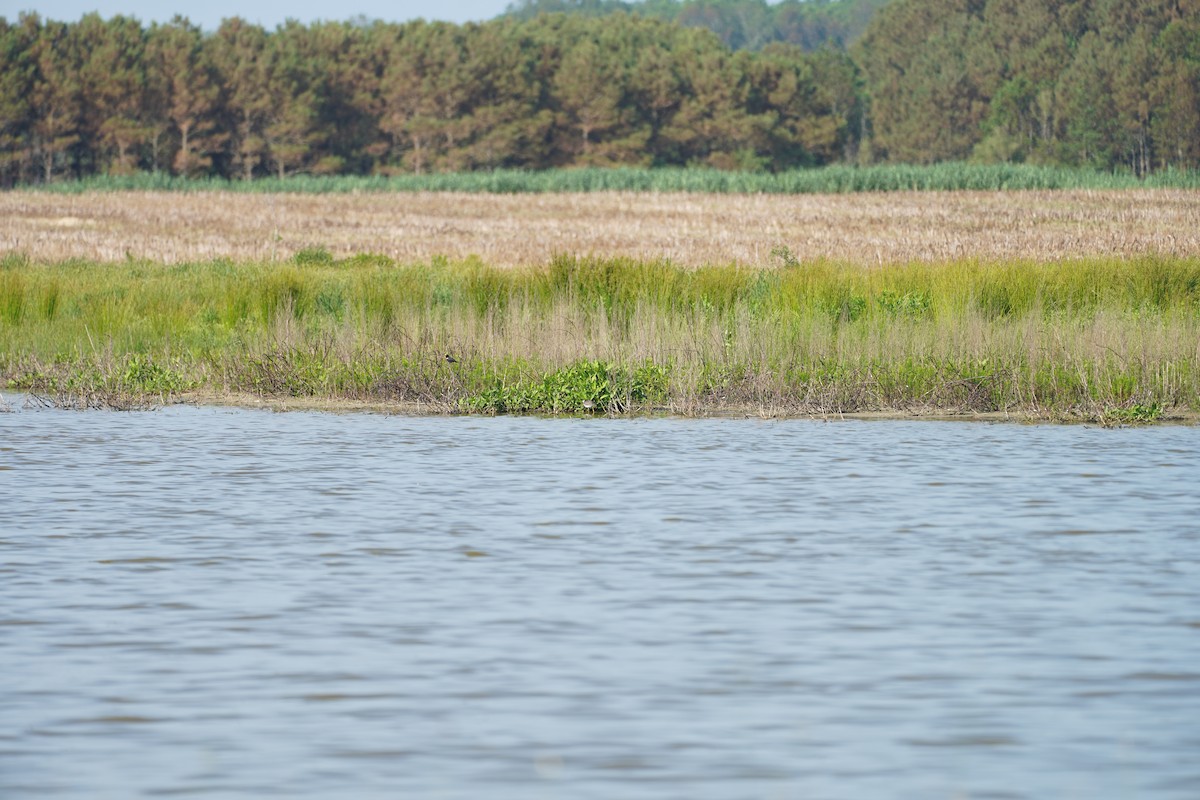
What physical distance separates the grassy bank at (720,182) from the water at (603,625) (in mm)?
62726

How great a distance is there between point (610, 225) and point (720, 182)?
109 feet

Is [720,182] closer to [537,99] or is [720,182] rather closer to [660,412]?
[537,99]

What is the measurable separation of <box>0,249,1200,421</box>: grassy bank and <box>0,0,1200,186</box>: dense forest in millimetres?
82675

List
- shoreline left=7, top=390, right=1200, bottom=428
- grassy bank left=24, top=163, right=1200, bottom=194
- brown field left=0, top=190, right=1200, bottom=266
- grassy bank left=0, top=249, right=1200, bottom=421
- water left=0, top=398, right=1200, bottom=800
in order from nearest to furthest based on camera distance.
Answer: water left=0, top=398, right=1200, bottom=800, shoreline left=7, top=390, right=1200, bottom=428, grassy bank left=0, top=249, right=1200, bottom=421, brown field left=0, top=190, right=1200, bottom=266, grassy bank left=24, top=163, right=1200, bottom=194

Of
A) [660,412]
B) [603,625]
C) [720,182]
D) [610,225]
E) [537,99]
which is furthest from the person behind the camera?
[537,99]

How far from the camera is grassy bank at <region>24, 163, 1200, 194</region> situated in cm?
7562

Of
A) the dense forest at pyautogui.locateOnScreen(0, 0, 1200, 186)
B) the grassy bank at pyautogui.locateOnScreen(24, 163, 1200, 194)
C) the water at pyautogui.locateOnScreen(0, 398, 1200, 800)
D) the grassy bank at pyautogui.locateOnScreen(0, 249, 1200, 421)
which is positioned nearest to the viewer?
the water at pyautogui.locateOnScreen(0, 398, 1200, 800)

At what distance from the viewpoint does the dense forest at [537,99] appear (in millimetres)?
104438

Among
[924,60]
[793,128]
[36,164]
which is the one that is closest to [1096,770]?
[36,164]

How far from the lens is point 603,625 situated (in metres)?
7.34

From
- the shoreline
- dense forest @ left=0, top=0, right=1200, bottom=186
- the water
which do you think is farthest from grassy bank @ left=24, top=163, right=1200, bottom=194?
the water

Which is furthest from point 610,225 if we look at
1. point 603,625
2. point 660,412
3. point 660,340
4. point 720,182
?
point 603,625

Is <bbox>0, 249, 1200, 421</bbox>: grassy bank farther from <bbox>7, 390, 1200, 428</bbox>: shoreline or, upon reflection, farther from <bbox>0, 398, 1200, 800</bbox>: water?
<bbox>0, 398, 1200, 800</bbox>: water

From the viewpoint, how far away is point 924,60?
141125mm
